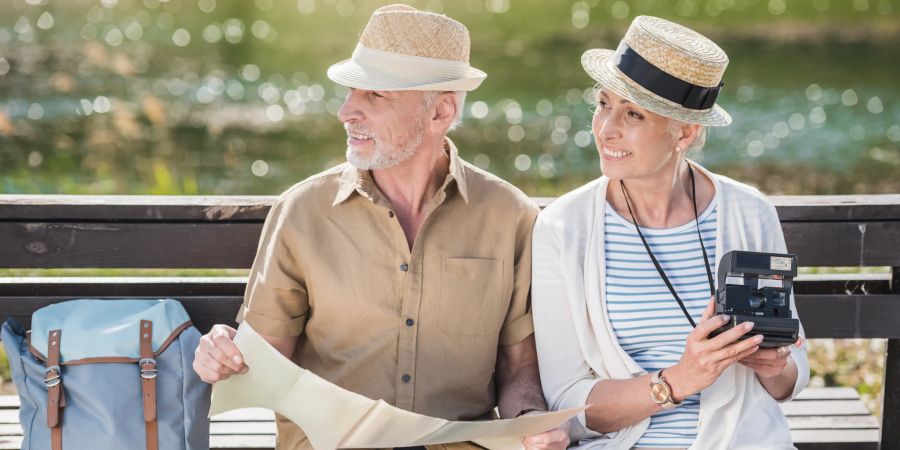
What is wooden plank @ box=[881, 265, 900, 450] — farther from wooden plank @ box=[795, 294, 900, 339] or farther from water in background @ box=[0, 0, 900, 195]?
water in background @ box=[0, 0, 900, 195]

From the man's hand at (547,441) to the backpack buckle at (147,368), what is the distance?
33.8 inches

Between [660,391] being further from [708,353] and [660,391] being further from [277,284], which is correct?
[277,284]

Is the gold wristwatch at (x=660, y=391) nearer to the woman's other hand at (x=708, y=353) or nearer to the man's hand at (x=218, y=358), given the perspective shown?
the woman's other hand at (x=708, y=353)

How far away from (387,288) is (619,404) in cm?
58

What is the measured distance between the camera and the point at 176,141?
823cm

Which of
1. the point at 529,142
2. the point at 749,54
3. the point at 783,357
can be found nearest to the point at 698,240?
the point at 783,357

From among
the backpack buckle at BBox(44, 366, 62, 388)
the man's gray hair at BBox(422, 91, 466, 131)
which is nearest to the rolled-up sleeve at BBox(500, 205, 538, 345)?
the man's gray hair at BBox(422, 91, 466, 131)

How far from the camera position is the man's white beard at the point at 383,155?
2.57 metres

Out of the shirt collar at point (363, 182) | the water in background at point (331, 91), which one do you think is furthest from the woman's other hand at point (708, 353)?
the water in background at point (331, 91)

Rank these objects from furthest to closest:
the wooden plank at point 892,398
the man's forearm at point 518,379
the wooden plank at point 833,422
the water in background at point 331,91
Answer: the water in background at point 331,91 → the wooden plank at point 833,422 → the wooden plank at point 892,398 → the man's forearm at point 518,379

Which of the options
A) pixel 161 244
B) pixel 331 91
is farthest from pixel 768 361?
pixel 331 91

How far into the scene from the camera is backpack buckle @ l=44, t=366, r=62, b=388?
8.39ft

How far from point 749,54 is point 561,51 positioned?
176 cm

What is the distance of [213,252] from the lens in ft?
9.50
